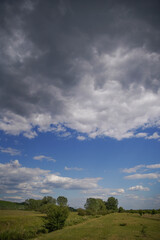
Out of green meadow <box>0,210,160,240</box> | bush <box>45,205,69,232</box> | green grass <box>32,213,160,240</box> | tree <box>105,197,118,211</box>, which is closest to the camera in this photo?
green grass <box>32,213,160,240</box>

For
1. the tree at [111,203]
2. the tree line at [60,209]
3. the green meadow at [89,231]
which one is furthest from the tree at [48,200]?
the green meadow at [89,231]

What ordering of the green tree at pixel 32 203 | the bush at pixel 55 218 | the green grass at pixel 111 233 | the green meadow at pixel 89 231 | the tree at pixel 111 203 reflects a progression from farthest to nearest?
the tree at pixel 111 203 < the green tree at pixel 32 203 < the bush at pixel 55 218 < the green meadow at pixel 89 231 < the green grass at pixel 111 233

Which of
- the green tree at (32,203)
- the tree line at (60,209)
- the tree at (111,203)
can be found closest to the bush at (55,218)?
the tree line at (60,209)

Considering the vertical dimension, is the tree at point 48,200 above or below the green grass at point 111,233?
below

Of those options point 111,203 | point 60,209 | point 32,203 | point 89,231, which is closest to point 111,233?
point 89,231

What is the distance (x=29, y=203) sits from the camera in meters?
151

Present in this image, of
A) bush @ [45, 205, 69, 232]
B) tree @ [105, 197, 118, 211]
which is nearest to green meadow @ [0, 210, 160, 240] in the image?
bush @ [45, 205, 69, 232]

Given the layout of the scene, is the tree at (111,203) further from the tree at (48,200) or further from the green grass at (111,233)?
the green grass at (111,233)

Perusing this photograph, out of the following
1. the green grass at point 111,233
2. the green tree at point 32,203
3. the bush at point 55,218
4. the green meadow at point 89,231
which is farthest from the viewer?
the green tree at point 32,203

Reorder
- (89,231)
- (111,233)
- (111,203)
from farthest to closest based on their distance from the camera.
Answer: (111,203) → (89,231) → (111,233)

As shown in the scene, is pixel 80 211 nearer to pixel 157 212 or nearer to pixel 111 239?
pixel 157 212

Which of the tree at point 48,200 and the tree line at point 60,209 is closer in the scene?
the tree line at point 60,209

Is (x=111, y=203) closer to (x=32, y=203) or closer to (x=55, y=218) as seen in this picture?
(x=32, y=203)

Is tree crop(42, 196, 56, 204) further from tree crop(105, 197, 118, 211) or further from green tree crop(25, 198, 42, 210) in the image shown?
tree crop(105, 197, 118, 211)
